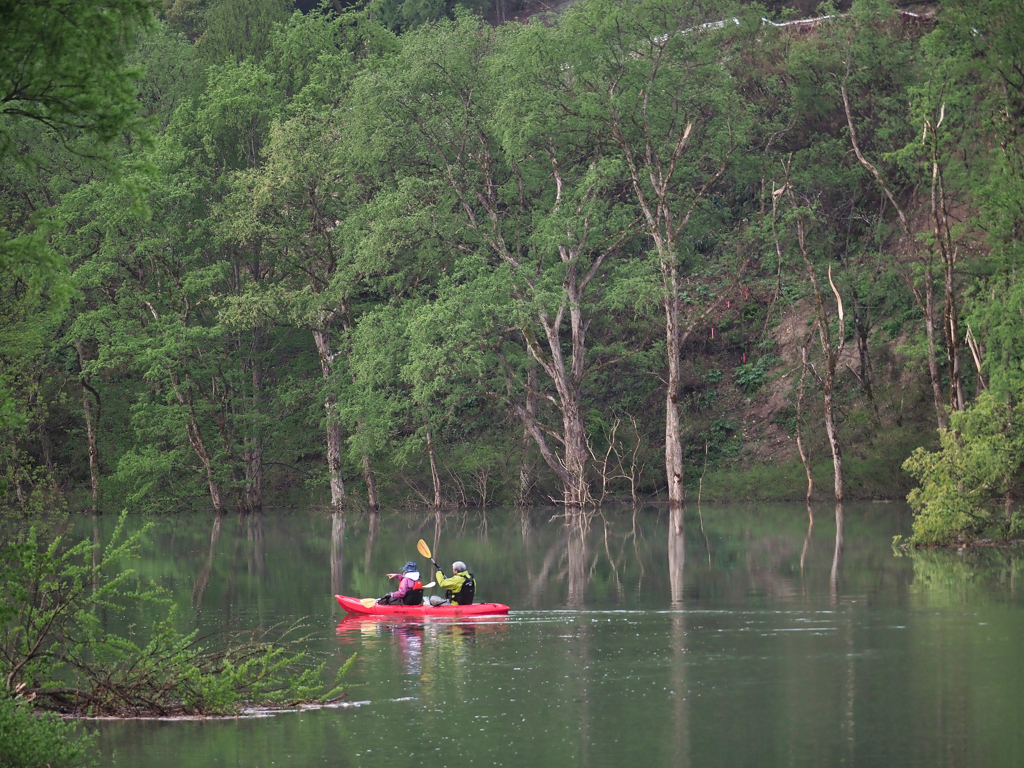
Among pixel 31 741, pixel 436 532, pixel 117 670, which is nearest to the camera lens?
pixel 31 741

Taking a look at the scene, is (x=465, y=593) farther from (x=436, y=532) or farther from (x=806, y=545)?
(x=436, y=532)

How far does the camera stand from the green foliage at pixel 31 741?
1116 cm

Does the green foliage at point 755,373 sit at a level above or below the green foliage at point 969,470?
above

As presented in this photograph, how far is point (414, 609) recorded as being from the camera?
24891 mm

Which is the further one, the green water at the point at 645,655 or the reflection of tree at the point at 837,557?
the reflection of tree at the point at 837,557

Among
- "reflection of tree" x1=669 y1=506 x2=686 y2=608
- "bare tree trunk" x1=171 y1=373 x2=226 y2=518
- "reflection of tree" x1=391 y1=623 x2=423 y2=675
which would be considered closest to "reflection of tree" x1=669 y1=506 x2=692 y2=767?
"reflection of tree" x1=669 y1=506 x2=686 y2=608

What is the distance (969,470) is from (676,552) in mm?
6441

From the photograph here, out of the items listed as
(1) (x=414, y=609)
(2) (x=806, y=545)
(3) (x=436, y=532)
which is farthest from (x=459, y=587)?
(3) (x=436, y=532)

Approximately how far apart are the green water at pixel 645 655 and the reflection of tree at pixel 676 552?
12 centimetres

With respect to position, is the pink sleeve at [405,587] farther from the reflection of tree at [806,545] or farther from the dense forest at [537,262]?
the dense forest at [537,262]

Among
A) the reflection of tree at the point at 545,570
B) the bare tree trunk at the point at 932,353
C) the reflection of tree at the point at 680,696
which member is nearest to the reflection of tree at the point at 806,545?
the reflection of tree at the point at 680,696

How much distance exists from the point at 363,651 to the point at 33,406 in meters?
31.6

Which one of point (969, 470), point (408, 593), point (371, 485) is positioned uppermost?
point (969, 470)

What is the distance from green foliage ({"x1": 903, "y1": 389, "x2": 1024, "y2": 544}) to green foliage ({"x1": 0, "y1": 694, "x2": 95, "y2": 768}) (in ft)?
73.2
